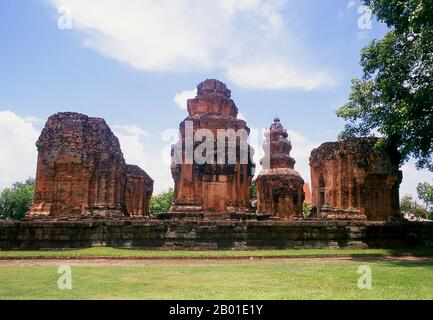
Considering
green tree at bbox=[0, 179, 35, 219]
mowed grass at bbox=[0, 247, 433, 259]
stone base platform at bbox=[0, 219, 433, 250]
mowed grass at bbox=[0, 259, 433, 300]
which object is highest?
green tree at bbox=[0, 179, 35, 219]

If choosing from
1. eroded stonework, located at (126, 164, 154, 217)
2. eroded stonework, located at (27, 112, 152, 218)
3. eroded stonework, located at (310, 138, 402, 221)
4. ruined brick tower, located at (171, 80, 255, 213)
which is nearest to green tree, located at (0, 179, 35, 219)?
eroded stonework, located at (126, 164, 154, 217)

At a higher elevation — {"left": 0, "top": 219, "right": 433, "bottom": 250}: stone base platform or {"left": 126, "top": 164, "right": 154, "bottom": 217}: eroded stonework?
{"left": 126, "top": 164, "right": 154, "bottom": 217}: eroded stonework

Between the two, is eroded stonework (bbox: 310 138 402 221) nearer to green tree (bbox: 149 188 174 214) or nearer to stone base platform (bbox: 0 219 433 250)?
stone base platform (bbox: 0 219 433 250)

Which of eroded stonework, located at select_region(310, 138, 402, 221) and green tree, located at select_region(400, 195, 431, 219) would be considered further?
green tree, located at select_region(400, 195, 431, 219)

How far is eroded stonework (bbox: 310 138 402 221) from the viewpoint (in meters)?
22.4

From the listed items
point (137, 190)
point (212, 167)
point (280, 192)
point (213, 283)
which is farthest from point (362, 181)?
point (137, 190)

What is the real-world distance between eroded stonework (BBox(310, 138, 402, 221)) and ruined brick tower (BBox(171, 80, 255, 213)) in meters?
4.77

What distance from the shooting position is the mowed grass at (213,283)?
6602 millimetres

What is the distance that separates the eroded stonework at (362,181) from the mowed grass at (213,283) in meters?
12.3

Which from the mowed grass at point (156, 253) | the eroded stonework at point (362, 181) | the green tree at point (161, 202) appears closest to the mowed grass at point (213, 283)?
the mowed grass at point (156, 253)

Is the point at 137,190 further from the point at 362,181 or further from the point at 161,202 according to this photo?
the point at 161,202

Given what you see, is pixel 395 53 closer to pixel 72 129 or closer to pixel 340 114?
pixel 340 114

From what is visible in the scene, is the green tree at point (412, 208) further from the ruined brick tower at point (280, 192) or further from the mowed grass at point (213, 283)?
the mowed grass at point (213, 283)
